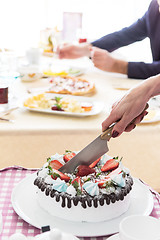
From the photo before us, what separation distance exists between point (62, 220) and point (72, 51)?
6.26ft

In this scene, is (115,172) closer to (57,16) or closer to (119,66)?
(119,66)

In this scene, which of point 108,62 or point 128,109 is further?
point 108,62

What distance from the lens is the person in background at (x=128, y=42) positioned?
8.05 feet

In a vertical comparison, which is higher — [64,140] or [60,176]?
[60,176]

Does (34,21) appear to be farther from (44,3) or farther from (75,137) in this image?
(75,137)

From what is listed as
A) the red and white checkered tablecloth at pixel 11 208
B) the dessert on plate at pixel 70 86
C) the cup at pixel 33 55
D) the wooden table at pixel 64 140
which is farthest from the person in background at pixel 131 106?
the cup at pixel 33 55

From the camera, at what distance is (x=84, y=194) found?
99 cm

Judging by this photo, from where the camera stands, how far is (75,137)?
1682mm

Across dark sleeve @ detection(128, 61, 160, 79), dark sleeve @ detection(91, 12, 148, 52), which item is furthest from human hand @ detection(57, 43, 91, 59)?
dark sleeve @ detection(128, 61, 160, 79)

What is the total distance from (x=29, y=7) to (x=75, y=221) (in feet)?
12.7

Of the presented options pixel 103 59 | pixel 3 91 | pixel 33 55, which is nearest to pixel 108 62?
pixel 103 59

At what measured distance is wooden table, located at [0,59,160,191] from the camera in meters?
1.66

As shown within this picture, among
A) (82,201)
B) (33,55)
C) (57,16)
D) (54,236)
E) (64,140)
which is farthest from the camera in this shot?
(57,16)

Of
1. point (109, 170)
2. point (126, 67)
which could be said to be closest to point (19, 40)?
point (126, 67)
